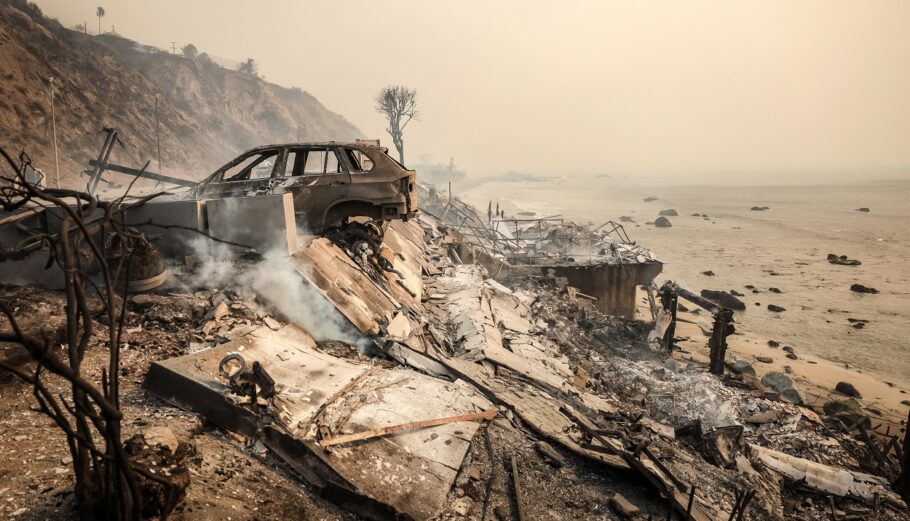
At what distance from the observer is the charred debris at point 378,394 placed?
2.80 m

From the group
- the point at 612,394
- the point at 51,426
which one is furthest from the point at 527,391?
the point at 51,426

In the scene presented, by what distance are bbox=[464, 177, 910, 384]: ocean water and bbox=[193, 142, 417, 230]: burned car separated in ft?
40.4

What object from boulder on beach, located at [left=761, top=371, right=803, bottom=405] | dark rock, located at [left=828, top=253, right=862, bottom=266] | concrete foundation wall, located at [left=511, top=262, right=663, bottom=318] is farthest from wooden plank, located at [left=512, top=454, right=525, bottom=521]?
dark rock, located at [left=828, top=253, right=862, bottom=266]

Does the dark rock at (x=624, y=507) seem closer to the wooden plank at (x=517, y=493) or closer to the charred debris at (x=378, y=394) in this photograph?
the charred debris at (x=378, y=394)

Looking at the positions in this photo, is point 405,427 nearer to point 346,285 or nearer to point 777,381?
point 346,285

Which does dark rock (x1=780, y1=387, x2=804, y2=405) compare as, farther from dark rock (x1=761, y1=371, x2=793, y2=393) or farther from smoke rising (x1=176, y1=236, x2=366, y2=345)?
smoke rising (x1=176, y1=236, x2=366, y2=345)

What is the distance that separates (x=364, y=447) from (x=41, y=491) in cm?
197

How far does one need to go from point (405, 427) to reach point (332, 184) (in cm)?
441

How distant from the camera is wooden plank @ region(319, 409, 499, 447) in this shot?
12.7 ft

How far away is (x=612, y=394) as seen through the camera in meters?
7.66

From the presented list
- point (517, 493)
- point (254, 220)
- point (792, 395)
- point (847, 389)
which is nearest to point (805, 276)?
point (847, 389)

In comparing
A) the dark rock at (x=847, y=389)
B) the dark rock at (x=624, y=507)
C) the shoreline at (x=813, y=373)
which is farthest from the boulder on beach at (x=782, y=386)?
the dark rock at (x=624, y=507)

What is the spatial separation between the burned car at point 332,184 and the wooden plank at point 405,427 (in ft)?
12.9

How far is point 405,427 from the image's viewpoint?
13.8 ft
